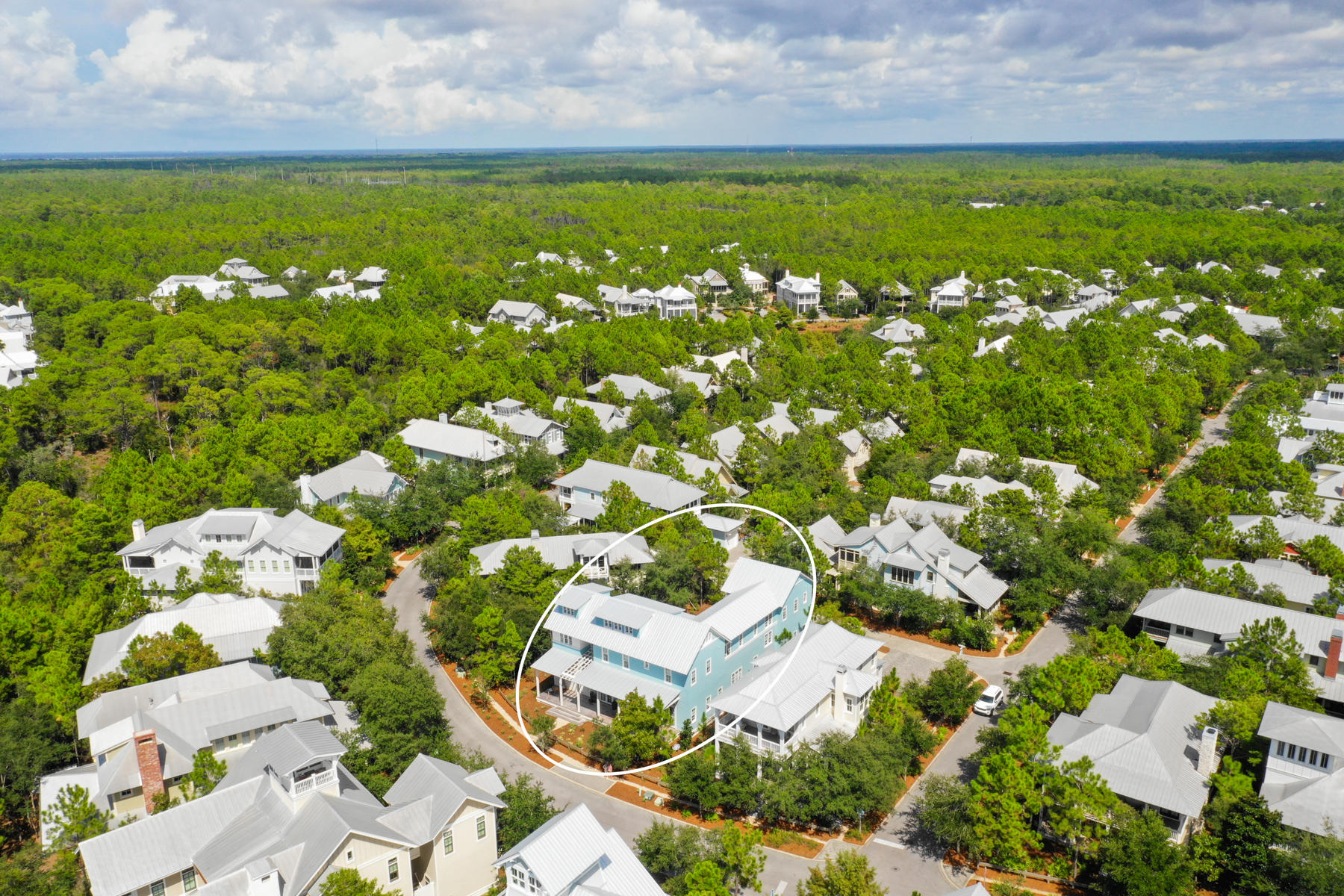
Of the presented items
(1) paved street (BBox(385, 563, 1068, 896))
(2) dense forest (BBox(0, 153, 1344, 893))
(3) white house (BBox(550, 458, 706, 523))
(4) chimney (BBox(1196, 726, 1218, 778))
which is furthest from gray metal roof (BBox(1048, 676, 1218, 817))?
(3) white house (BBox(550, 458, 706, 523))

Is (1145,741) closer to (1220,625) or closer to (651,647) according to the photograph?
(1220,625)

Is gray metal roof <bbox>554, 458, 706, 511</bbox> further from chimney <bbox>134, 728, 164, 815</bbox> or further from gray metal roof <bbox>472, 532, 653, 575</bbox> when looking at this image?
chimney <bbox>134, 728, 164, 815</bbox>

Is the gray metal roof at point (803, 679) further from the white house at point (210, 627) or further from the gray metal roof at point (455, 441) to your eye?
the gray metal roof at point (455, 441)

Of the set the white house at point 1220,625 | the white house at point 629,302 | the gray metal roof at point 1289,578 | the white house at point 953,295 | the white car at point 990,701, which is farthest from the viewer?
the white house at point 953,295

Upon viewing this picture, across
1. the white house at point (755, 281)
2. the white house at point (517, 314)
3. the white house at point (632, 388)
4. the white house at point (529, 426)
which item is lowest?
the white house at point (529, 426)

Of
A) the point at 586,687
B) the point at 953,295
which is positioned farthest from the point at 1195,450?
the point at 586,687

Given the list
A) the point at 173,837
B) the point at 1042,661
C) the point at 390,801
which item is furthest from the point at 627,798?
the point at 1042,661

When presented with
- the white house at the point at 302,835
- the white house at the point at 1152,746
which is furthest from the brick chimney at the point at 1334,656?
the white house at the point at 302,835

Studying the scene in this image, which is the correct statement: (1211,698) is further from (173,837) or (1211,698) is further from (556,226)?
(556,226)
